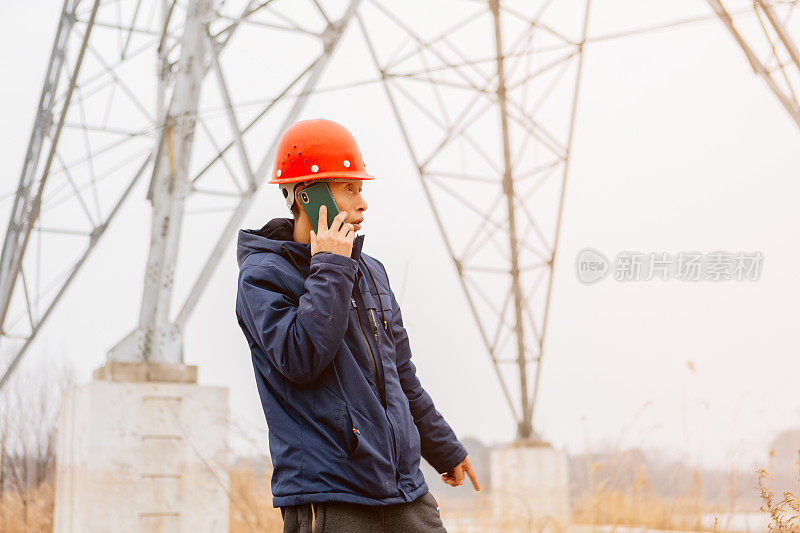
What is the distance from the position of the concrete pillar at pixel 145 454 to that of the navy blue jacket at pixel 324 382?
3.58 m

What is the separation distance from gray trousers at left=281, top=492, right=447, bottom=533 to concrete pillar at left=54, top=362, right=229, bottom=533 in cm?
361

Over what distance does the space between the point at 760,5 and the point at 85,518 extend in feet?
16.6

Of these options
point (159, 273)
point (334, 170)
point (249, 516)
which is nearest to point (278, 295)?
point (334, 170)

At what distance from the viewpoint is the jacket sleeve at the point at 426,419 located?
2375mm

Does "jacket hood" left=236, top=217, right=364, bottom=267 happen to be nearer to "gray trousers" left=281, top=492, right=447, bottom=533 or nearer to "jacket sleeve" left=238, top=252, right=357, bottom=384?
"jacket sleeve" left=238, top=252, right=357, bottom=384

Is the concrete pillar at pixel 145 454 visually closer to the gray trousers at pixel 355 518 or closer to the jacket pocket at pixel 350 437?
the gray trousers at pixel 355 518

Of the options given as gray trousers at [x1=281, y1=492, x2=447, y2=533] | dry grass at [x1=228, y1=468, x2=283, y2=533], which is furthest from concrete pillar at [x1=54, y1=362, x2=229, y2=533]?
gray trousers at [x1=281, y1=492, x2=447, y2=533]

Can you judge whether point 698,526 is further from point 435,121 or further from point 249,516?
point 435,121

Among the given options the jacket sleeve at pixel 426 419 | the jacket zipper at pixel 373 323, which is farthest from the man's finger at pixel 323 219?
the jacket sleeve at pixel 426 419

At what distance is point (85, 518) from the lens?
5.26 meters

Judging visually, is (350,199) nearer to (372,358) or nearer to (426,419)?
(372,358)

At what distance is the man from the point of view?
194 centimetres

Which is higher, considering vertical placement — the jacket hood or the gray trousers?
the jacket hood

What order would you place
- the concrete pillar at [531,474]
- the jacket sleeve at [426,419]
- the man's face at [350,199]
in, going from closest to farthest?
1. the man's face at [350,199]
2. the jacket sleeve at [426,419]
3. the concrete pillar at [531,474]
